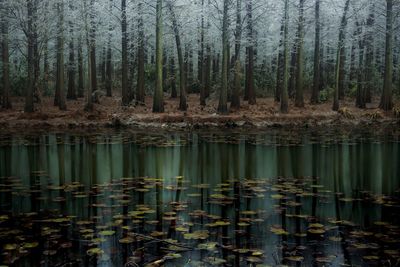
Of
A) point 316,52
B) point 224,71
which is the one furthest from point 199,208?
point 316,52

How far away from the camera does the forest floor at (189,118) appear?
21889 millimetres

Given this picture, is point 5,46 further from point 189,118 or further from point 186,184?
point 186,184

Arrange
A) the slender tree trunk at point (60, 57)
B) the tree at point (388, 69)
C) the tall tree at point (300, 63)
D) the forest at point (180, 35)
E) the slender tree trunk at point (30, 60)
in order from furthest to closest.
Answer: the tall tree at point (300, 63) < the tree at point (388, 69) < the slender tree trunk at point (60, 57) < the forest at point (180, 35) < the slender tree trunk at point (30, 60)

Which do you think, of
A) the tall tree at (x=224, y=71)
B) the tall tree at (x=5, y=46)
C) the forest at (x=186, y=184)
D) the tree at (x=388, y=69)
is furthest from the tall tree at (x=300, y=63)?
the tall tree at (x=5, y=46)

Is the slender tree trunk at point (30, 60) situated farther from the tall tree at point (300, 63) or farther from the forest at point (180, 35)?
the tall tree at point (300, 63)

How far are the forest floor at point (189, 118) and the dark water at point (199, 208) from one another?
8.86m

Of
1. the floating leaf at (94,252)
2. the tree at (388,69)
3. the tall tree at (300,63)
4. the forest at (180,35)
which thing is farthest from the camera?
the tall tree at (300,63)

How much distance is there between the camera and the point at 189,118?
22.9m

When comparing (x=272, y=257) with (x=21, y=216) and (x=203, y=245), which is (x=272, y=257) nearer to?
(x=203, y=245)

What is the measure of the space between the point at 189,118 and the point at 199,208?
16.4 m

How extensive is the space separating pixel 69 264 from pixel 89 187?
386 centimetres

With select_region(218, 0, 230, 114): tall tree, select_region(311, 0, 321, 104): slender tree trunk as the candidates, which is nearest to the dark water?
select_region(218, 0, 230, 114): tall tree

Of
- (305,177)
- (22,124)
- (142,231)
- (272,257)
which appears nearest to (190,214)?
(142,231)

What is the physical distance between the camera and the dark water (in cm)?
473
